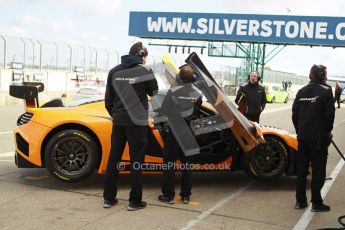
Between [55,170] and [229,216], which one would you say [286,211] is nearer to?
[229,216]

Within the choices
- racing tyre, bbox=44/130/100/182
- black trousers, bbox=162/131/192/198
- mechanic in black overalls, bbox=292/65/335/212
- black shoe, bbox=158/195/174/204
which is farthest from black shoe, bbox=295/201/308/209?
racing tyre, bbox=44/130/100/182

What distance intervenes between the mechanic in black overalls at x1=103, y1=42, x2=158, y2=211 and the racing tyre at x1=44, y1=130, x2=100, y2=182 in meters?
0.72

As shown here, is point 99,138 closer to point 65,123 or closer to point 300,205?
point 65,123

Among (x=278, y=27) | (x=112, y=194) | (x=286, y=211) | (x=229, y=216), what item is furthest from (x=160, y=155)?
(x=278, y=27)

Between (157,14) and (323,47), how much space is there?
11.2 m

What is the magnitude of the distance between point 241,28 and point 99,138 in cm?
2570

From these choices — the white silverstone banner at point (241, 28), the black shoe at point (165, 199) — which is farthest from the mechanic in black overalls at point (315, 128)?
the white silverstone banner at point (241, 28)

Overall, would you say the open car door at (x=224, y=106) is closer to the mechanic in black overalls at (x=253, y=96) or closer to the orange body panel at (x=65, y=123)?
the orange body panel at (x=65, y=123)

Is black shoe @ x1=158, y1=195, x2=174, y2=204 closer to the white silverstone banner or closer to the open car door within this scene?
the open car door

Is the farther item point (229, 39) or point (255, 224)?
point (229, 39)

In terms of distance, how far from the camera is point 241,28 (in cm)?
3023

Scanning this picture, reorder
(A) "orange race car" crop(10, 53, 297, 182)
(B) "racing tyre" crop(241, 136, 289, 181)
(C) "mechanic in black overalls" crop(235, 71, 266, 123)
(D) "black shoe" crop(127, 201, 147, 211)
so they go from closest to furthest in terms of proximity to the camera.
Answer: (D) "black shoe" crop(127, 201, 147, 211) → (A) "orange race car" crop(10, 53, 297, 182) → (B) "racing tyre" crop(241, 136, 289, 181) → (C) "mechanic in black overalls" crop(235, 71, 266, 123)

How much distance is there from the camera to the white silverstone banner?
1138 inches

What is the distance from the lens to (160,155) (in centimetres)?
582
